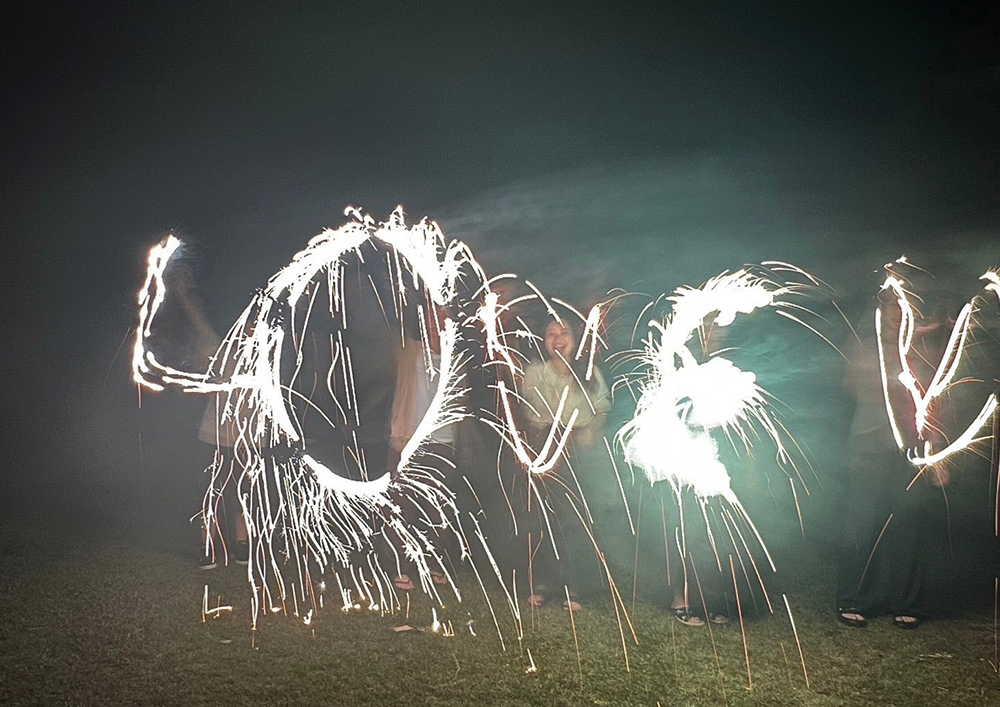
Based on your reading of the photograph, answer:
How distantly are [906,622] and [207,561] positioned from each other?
3261 mm

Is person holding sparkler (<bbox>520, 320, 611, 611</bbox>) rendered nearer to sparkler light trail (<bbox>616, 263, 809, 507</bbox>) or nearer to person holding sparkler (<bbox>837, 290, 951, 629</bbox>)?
sparkler light trail (<bbox>616, 263, 809, 507</bbox>)

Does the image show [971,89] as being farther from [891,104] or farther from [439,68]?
[439,68]

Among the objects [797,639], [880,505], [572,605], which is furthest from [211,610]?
[880,505]

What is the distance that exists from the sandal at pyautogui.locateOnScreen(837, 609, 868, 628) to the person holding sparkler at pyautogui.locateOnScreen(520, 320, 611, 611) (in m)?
1.10

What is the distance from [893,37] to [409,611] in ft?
11.5

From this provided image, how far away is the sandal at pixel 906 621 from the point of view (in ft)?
9.24

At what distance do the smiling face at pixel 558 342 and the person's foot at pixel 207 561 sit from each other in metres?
2.04

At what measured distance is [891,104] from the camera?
10.9 feet

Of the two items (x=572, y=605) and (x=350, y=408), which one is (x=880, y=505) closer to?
(x=572, y=605)

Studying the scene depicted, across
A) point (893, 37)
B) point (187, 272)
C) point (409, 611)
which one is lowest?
point (409, 611)

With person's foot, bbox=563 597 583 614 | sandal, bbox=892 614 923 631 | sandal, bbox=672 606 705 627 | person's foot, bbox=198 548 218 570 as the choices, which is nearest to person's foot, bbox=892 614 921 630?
sandal, bbox=892 614 923 631

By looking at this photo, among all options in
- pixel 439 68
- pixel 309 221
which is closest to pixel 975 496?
pixel 439 68

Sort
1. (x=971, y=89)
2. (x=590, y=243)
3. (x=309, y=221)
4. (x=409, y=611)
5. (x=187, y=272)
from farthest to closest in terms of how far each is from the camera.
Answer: (x=309, y=221)
(x=590, y=243)
(x=187, y=272)
(x=971, y=89)
(x=409, y=611)

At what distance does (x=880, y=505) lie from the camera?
2959 mm
